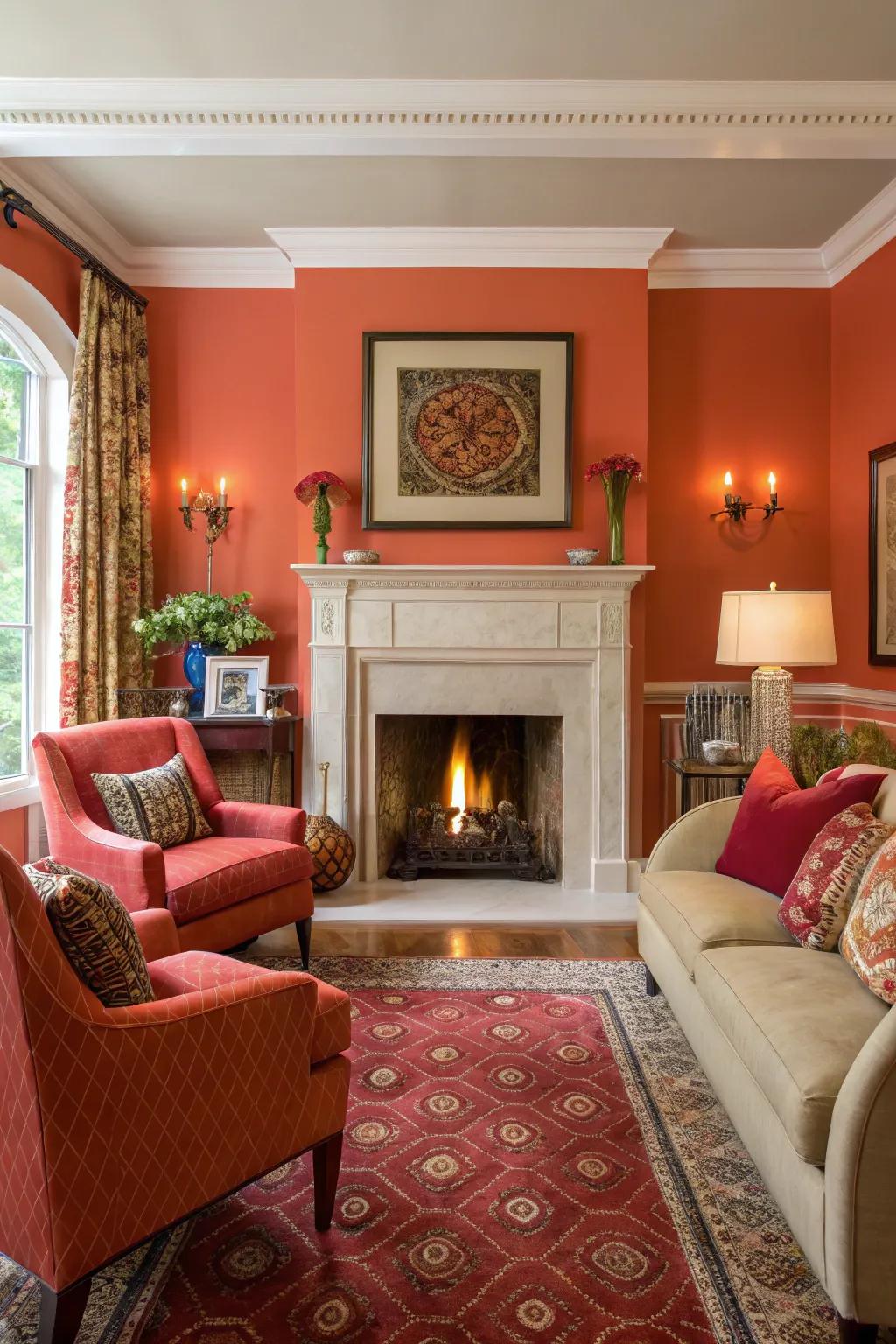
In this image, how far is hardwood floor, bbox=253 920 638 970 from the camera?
3.36m

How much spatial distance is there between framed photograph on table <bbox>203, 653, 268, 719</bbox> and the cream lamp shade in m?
2.27

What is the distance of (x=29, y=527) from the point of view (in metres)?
3.83

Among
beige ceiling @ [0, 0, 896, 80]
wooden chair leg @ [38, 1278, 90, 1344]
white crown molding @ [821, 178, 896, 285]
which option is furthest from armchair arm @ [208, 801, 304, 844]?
white crown molding @ [821, 178, 896, 285]

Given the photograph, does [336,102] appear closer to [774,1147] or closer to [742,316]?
[742,316]

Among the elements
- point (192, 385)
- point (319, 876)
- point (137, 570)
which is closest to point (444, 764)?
point (319, 876)

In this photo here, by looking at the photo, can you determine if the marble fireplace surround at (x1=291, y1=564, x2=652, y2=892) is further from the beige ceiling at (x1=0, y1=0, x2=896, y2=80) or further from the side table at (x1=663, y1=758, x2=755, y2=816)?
the beige ceiling at (x1=0, y1=0, x2=896, y2=80)

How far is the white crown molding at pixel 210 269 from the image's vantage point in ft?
14.3

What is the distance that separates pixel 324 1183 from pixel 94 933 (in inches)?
30.8

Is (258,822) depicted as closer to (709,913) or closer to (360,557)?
(360,557)

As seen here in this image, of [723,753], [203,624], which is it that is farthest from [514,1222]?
[203,624]

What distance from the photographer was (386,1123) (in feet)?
7.06

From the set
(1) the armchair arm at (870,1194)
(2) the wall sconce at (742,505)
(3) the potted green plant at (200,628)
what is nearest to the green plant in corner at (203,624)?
(3) the potted green plant at (200,628)

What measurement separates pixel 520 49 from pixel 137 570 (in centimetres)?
277

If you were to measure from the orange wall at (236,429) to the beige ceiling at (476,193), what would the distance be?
0.38 meters
